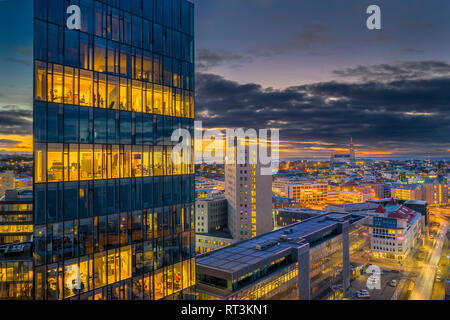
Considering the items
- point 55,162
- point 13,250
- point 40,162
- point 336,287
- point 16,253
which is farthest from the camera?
point 336,287

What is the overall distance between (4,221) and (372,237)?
4776 inches

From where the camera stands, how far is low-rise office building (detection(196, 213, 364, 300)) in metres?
45.7

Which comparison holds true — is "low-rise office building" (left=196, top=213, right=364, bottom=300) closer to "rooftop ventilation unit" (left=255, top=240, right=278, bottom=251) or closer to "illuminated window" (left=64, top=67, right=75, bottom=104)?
"rooftop ventilation unit" (left=255, top=240, right=278, bottom=251)

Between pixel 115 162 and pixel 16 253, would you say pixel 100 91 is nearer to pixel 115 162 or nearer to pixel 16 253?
pixel 115 162

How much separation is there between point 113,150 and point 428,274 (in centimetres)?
10811

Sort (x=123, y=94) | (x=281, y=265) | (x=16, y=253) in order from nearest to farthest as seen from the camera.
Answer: (x=123, y=94) < (x=16, y=253) < (x=281, y=265)

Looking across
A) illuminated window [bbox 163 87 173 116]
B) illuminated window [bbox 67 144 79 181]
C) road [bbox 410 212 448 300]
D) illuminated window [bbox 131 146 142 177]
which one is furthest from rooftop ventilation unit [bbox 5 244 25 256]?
road [bbox 410 212 448 300]

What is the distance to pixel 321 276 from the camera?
7031cm

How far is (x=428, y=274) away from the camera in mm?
98562

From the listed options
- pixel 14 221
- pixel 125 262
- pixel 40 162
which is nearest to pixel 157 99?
pixel 40 162

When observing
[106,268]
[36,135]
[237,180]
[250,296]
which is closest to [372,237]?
[237,180]

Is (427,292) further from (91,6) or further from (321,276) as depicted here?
(91,6)

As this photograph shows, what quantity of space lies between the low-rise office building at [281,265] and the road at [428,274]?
18569 millimetres
